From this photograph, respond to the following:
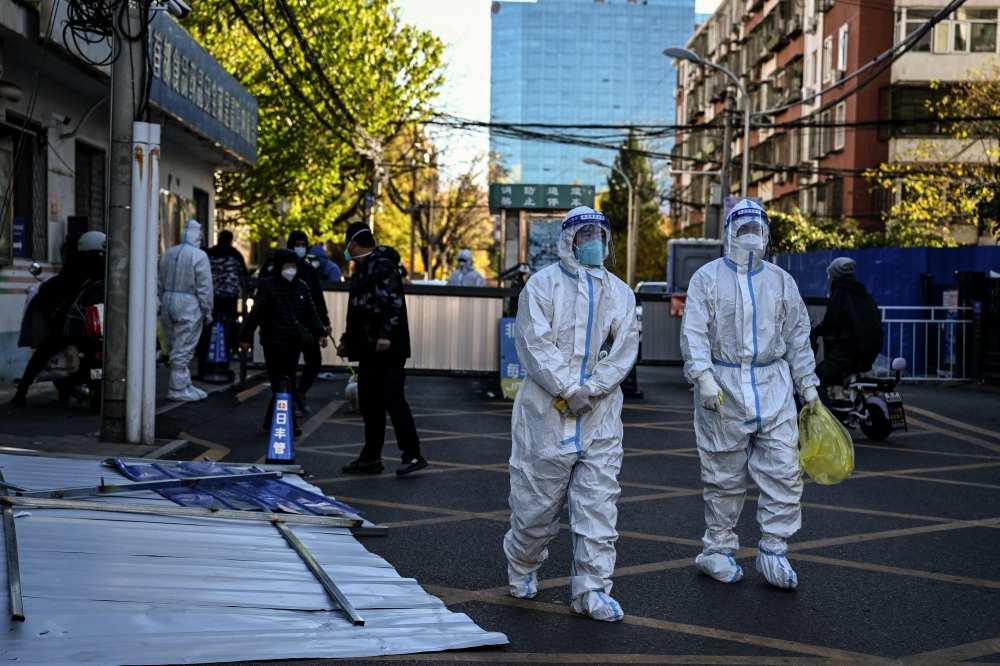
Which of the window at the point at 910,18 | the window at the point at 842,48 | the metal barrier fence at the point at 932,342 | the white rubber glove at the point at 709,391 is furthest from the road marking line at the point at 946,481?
the window at the point at 842,48

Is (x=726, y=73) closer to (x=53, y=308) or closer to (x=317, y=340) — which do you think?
(x=317, y=340)

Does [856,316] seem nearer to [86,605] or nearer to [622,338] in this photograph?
[622,338]

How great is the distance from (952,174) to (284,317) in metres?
27.0

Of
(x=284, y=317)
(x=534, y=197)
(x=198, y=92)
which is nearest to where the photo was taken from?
(x=284, y=317)

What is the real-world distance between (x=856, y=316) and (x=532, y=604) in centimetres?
712

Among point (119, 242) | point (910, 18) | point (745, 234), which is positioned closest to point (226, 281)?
point (119, 242)

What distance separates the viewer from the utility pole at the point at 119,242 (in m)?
9.53

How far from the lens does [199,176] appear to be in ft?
77.2

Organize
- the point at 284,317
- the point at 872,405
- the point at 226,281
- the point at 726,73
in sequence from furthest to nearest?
the point at 726,73
the point at 226,281
the point at 872,405
the point at 284,317

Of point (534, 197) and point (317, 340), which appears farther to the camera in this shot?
point (534, 197)

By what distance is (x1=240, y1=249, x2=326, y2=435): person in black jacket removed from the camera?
36.0 feet

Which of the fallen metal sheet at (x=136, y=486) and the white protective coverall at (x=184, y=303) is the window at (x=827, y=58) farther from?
the fallen metal sheet at (x=136, y=486)

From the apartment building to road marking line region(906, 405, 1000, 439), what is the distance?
→ 45.1 ft

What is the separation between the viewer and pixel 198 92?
17.9 meters
